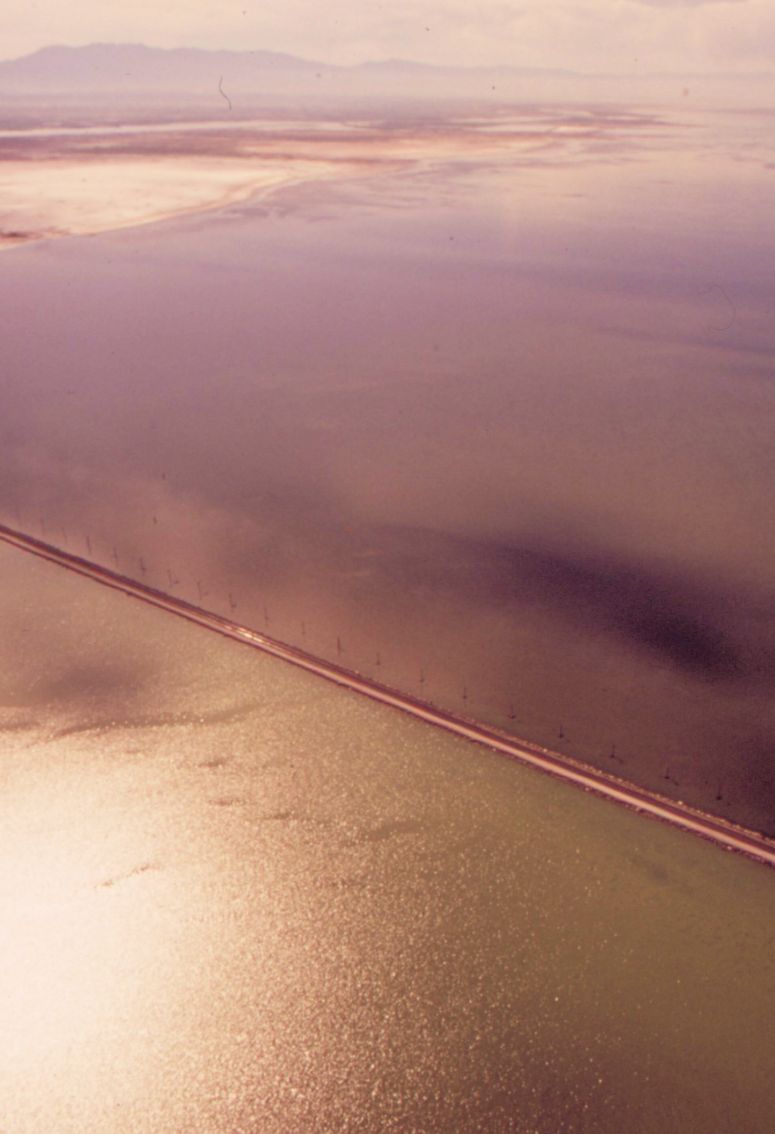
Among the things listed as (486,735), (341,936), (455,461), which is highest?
(455,461)

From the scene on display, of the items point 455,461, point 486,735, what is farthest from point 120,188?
point 486,735

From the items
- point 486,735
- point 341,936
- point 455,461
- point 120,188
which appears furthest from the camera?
point 120,188

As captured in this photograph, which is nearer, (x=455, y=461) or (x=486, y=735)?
(x=486, y=735)

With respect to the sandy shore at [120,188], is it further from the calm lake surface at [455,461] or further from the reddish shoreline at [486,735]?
the reddish shoreline at [486,735]

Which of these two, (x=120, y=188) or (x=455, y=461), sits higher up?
(x=120, y=188)

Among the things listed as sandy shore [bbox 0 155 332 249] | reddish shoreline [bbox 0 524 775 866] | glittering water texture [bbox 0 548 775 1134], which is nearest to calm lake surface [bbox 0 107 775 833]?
reddish shoreline [bbox 0 524 775 866]

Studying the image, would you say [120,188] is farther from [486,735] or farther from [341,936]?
[341,936]
